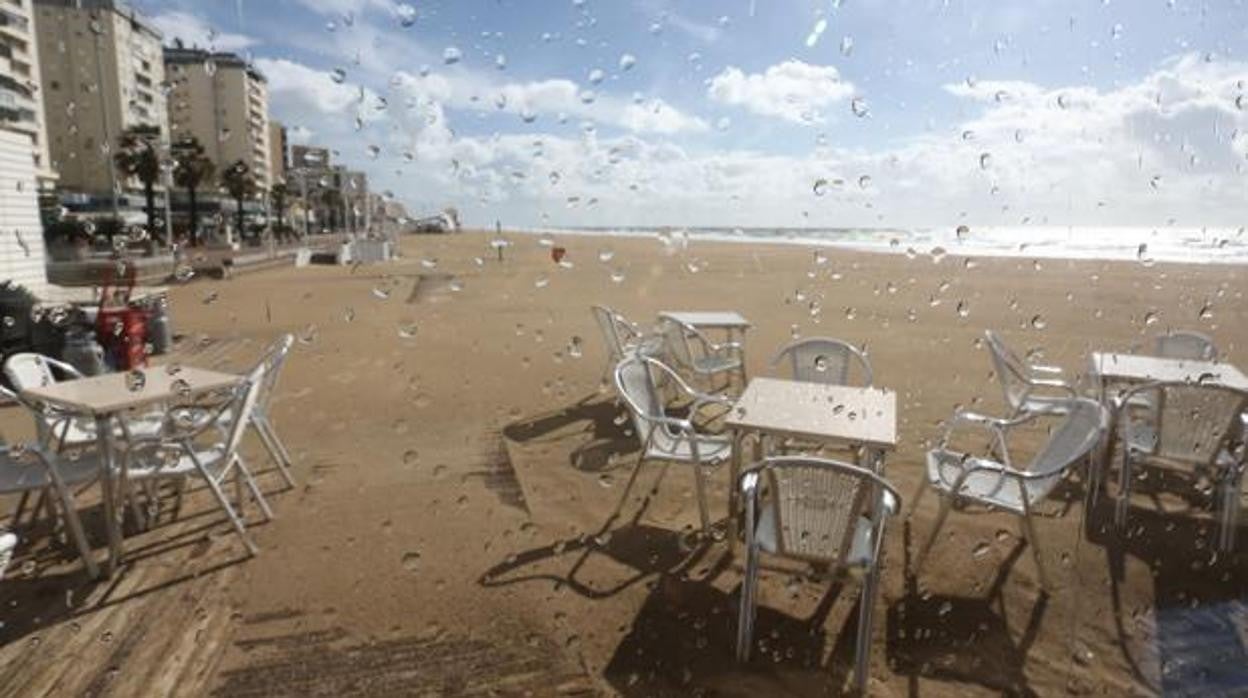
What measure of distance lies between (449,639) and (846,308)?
12438mm

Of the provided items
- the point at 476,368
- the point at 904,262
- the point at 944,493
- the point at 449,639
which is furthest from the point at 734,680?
the point at 904,262

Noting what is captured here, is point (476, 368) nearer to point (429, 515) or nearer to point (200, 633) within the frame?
point (429, 515)

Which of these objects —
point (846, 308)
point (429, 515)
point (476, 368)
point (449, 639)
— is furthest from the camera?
point (846, 308)

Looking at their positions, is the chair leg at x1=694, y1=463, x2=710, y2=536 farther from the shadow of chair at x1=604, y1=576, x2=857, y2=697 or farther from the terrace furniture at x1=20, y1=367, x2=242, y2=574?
the terrace furniture at x1=20, y1=367, x2=242, y2=574

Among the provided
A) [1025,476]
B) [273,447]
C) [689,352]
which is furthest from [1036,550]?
[273,447]

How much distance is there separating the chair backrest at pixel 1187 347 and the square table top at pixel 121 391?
6.98 meters

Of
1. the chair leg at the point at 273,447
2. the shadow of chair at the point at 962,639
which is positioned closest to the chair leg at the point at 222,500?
the chair leg at the point at 273,447

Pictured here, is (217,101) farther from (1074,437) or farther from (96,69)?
(1074,437)

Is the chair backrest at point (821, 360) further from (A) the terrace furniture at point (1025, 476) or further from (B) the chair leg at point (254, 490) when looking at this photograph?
(B) the chair leg at point (254, 490)

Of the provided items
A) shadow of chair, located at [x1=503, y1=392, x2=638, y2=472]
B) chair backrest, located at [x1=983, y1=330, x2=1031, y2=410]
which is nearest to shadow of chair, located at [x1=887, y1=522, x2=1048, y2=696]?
chair backrest, located at [x1=983, y1=330, x2=1031, y2=410]

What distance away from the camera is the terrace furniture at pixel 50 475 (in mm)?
3221

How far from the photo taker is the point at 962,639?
2.83 metres

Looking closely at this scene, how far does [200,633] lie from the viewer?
9.20ft

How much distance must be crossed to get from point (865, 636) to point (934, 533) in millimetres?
1006
